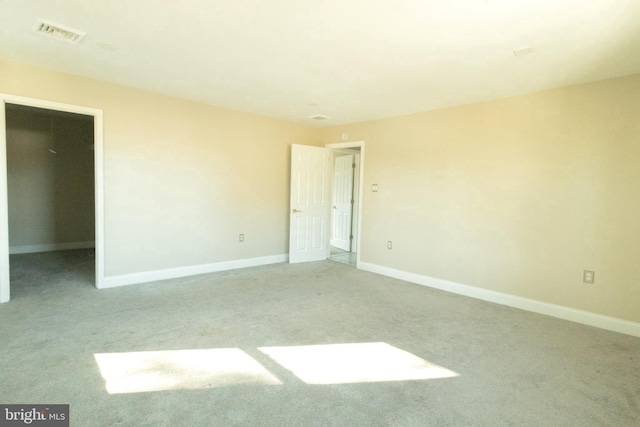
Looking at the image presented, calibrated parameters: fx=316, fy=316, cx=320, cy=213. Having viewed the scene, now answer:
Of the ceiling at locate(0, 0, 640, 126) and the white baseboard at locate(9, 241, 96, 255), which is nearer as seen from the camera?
the ceiling at locate(0, 0, 640, 126)

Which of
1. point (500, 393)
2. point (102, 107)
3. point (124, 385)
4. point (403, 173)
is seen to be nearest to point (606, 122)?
point (403, 173)

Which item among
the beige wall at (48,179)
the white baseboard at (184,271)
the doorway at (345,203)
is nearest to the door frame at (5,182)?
the white baseboard at (184,271)

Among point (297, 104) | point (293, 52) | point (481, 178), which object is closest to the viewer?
point (293, 52)

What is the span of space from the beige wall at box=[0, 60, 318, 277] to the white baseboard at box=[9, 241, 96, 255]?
3.34 metres

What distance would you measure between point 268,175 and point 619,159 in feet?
14.5

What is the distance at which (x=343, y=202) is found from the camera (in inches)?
275

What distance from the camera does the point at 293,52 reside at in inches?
108

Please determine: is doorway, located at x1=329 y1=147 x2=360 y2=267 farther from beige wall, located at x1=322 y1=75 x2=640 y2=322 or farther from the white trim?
the white trim

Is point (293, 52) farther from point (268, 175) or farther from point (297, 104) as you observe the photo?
point (268, 175)

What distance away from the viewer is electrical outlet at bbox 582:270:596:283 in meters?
3.21

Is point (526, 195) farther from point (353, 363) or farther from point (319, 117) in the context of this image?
point (319, 117)

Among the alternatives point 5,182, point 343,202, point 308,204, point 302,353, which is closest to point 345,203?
point 343,202

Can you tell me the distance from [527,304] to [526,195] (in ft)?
4.07

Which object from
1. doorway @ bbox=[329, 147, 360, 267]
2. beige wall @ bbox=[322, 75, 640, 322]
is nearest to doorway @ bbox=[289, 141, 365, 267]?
doorway @ bbox=[329, 147, 360, 267]
